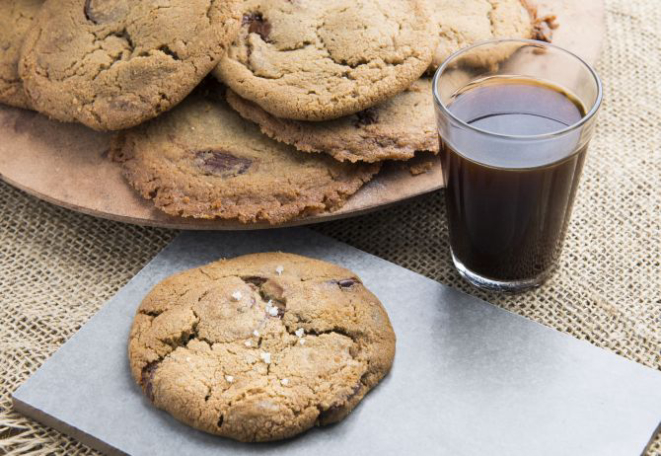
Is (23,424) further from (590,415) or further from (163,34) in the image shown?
(590,415)

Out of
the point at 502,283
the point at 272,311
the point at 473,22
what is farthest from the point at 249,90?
the point at 502,283

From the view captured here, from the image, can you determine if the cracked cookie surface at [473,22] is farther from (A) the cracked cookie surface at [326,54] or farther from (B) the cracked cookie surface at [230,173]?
(B) the cracked cookie surface at [230,173]

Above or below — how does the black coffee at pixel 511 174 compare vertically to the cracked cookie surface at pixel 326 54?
below

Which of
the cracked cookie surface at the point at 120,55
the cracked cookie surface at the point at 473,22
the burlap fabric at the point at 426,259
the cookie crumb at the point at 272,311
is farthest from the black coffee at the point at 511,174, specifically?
the cracked cookie surface at the point at 120,55

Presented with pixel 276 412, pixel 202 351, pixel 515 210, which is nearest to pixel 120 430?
pixel 202 351

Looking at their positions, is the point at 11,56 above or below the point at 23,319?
above

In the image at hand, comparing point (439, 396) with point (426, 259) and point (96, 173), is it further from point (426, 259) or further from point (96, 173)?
point (96, 173)

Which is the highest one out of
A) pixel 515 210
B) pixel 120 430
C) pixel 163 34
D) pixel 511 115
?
pixel 163 34
